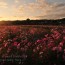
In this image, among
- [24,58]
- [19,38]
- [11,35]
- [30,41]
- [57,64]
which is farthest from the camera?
[11,35]

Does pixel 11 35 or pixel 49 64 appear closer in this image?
pixel 49 64

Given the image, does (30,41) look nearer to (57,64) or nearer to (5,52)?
(5,52)

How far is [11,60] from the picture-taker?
9.45 metres

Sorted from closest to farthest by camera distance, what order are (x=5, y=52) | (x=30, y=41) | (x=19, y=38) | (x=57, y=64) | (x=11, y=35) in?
(x=57, y=64)
(x=5, y=52)
(x=30, y=41)
(x=19, y=38)
(x=11, y=35)

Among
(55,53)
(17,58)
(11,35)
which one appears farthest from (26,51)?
(11,35)

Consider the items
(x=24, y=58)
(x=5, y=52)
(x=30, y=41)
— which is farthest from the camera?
(x=30, y=41)

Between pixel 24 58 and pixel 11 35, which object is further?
pixel 11 35

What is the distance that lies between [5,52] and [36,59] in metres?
1.63

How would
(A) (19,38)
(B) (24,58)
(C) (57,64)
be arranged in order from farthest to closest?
(A) (19,38) < (B) (24,58) < (C) (57,64)

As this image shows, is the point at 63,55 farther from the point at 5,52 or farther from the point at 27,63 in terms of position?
the point at 5,52

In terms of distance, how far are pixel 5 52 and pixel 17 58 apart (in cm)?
88

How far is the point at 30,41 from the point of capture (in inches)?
430

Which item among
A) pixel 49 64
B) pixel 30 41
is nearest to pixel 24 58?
pixel 49 64

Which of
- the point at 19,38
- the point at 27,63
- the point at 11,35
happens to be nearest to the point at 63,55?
the point at 27,63
